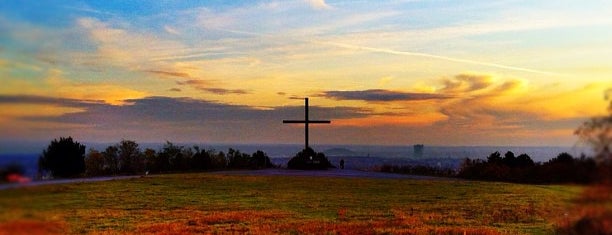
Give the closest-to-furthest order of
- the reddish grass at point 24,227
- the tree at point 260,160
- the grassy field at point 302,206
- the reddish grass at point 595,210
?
the reddish grass at point 595,210 < the reddish grass at point 24,227 < the grassy field at point 302,206 < the tree at point 260,160

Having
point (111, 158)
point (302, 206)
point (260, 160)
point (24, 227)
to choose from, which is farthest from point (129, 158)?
point (24, 227)

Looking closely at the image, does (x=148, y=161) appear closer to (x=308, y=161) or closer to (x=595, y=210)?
(x=308, y=161)

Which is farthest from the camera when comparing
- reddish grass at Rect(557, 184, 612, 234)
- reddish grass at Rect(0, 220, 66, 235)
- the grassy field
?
the grassy field

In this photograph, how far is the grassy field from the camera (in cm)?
1784

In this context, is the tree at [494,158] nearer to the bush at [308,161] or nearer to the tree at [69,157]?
the bush at [308,161]

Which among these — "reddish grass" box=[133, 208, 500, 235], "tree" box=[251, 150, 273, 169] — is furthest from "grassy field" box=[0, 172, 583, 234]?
"tree" box=[251, 150, 273, 169]

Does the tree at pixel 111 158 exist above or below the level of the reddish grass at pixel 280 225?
above

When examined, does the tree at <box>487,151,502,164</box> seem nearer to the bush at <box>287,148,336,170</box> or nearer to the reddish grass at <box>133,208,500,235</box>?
the bush at <box>287,148,336,170</box>

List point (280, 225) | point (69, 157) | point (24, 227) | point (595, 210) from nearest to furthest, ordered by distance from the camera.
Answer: point (595, 210)
point (24, 227)
point (280, 225)
point (69, 157)

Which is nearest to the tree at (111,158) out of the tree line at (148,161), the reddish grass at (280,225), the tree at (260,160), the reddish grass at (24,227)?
the tree line at (148,161)

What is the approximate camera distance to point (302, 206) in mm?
23812

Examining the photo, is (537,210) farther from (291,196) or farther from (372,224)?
(291,196)

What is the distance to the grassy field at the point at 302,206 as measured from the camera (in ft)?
58.5

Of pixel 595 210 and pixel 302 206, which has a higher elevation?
pixel 595 210
